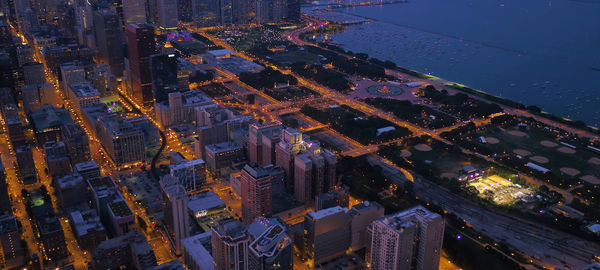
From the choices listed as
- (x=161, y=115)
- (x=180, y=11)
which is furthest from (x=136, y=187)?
(x=180, y=11)

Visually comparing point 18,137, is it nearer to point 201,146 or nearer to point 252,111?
point 201,146

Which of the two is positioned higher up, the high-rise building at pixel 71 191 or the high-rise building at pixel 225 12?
the high-rise building at pixel 225 12

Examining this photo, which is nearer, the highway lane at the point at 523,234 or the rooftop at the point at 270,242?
the rooftop at the point at 270,242

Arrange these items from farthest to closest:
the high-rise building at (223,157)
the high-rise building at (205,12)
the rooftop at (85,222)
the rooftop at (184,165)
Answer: the high-rise building at (205,12), the high-rise building at (223,157), the rooftop at (184,165), the rooftop at (85,222)

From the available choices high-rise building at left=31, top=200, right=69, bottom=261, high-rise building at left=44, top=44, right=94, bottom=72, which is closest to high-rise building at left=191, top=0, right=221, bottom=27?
high-rise building at left=44, top=44, right=94, bottom=72

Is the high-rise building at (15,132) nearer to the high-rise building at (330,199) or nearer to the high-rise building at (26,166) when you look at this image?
the high-rise building at (26,166)

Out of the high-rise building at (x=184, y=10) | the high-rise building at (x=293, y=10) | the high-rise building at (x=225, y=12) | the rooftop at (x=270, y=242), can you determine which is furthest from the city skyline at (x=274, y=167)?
the high-rise building at (x=293, y=10)

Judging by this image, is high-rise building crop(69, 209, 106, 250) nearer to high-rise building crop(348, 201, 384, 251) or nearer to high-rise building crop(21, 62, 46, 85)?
high-rise building crop(348, 201, 384, 251)
